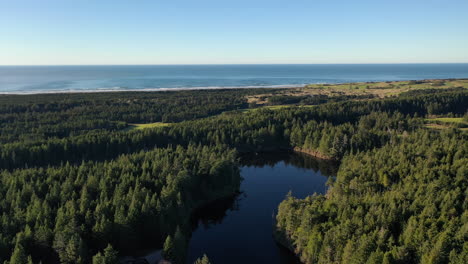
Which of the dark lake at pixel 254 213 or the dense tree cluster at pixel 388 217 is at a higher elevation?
the dense tree cluster at pixel 388 217

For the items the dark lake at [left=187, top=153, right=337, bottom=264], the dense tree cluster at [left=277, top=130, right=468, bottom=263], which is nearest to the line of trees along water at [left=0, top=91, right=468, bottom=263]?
the dense tree cluster at [left=277, top=130, right=468, bottom=263]

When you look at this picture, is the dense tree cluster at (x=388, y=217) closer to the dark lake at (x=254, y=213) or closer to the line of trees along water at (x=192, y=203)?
the line of trees along water at (x=192, y=203)

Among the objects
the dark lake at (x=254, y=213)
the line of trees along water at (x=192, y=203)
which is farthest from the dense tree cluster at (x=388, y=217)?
the dark lake at (x=254, y=213)

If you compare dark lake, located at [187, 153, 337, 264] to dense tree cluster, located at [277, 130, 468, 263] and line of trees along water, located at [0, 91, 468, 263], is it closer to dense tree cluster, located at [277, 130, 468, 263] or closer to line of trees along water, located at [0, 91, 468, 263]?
line of trees along water, located at [0, 91, 468, 263]

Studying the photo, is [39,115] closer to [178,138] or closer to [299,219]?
[178,138]

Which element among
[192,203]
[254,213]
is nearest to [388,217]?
[254,213]

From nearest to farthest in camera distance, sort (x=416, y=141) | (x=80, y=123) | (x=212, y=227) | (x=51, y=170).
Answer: (x=212, y=227)
(x=51, y=170)
(x=416, y=141)
(x=80, y=123)

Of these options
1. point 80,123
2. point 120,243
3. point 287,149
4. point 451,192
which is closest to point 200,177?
point 120,243

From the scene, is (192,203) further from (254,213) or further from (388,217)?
(388,217)
